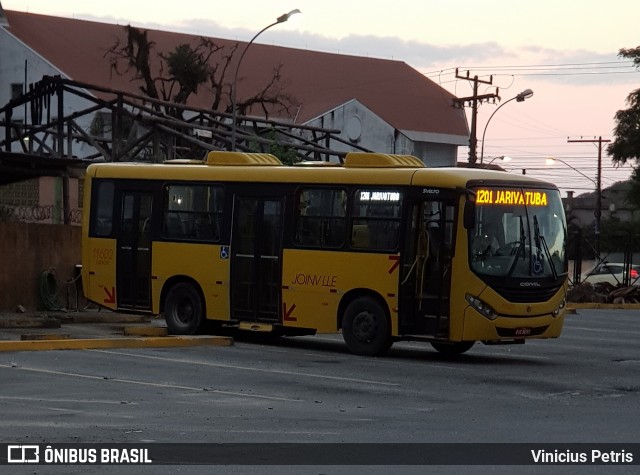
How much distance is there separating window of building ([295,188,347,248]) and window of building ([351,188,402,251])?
0.25 m

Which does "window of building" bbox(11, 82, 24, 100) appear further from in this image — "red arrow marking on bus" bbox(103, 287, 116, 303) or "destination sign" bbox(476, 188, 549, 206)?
"destination sign" bbox(476, 188, 549, 206)

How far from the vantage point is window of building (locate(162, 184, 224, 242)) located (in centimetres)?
2356

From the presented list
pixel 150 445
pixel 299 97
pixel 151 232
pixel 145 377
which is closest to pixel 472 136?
pixel 299 97

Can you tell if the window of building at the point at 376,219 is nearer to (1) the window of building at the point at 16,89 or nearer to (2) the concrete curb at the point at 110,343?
(2) the concrete curb at the point at 110,343

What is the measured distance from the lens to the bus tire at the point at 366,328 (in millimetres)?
21125

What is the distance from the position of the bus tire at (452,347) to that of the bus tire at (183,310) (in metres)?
4.00

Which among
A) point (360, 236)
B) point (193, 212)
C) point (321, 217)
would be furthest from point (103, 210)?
point (360, 236)

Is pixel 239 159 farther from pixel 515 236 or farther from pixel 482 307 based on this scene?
pixel 482 307

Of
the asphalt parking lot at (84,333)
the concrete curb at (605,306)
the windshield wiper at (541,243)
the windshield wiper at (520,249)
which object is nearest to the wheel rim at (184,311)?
the asphalt parking lot at (84,333)

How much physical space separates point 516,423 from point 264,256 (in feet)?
32.5

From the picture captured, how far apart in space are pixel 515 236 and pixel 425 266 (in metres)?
1.38

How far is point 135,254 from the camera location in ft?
80.7

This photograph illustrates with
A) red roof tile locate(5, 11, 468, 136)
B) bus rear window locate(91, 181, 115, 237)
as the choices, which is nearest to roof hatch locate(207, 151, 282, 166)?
bus rear window locate(91, 181, 115, 237)

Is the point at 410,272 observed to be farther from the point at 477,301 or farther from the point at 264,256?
the point at 264,256
